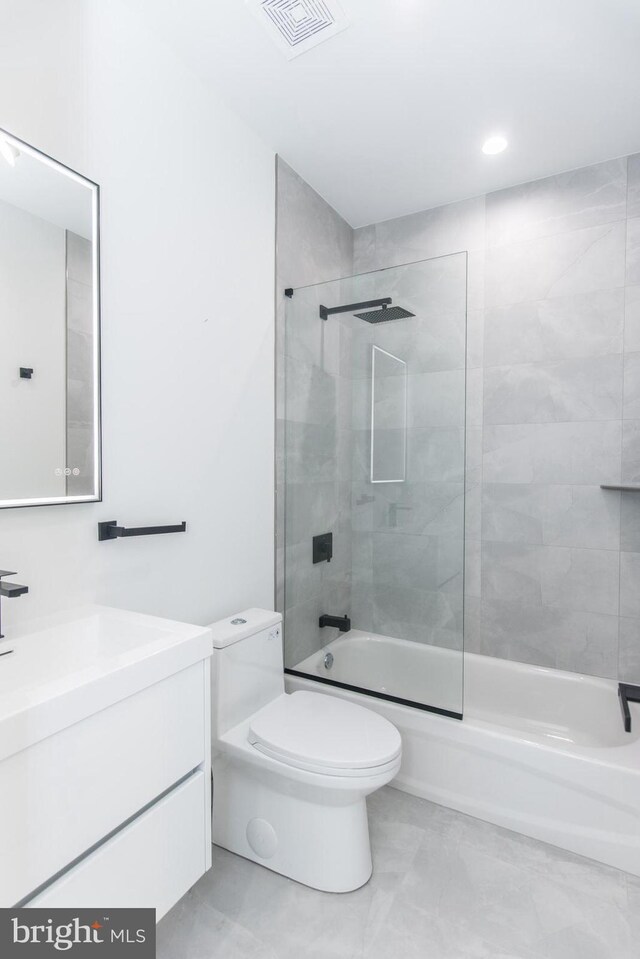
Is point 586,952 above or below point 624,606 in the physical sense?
below

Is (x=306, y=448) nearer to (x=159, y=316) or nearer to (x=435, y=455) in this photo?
(x=435, y=455)

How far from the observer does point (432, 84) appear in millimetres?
1845

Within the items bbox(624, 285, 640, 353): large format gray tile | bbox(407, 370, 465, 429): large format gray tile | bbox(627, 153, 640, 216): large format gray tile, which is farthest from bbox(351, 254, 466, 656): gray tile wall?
bbox(627, 153, 640, 216): large format gray tile

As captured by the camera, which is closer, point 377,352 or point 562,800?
point 562,800

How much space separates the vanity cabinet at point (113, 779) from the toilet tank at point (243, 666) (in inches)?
16.7

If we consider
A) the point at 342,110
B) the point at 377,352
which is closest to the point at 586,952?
the point at 377,352

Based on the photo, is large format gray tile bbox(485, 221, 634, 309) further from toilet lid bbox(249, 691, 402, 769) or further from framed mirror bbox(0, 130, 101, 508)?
toilet lid bbox(249, 691, 402, 769)

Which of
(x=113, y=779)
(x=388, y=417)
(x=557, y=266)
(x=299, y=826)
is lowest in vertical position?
(x=299, y=826)

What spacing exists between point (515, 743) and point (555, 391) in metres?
1.55

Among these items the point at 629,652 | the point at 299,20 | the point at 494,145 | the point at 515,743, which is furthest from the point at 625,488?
the point at 299,20

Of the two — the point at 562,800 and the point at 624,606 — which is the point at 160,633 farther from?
the point at 624,606

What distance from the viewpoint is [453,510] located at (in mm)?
2006

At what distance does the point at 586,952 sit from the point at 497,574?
4.73 ft

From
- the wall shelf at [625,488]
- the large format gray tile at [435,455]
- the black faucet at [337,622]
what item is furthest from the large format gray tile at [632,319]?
the black faucet at [337,622]
